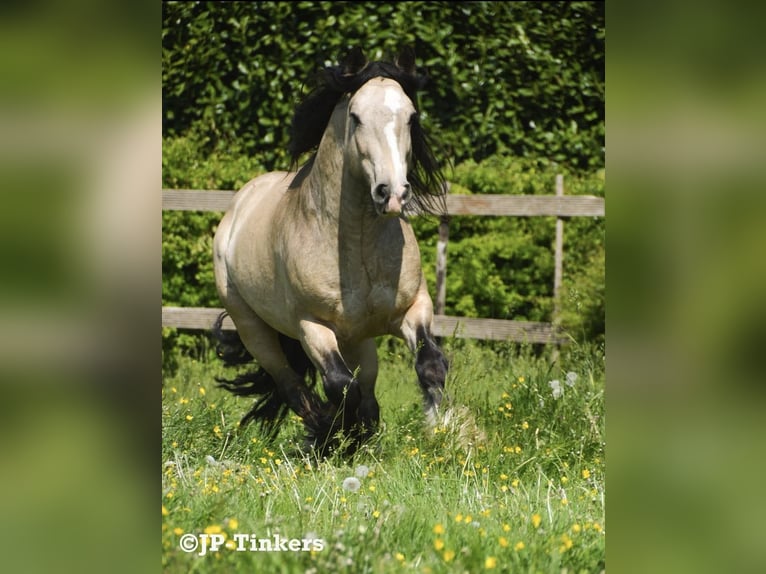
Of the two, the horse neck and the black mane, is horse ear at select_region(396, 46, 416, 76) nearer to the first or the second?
the black mane

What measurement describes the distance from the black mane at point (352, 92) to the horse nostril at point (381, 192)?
58cm

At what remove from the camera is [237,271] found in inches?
217

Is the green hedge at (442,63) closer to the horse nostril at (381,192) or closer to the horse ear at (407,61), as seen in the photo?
the horse ear at (407,61)

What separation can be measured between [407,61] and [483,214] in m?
3.48

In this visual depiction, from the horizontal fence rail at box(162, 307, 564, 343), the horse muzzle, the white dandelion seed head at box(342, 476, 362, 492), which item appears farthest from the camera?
the horizontal fence rail at box(162, 307, 564, 343)

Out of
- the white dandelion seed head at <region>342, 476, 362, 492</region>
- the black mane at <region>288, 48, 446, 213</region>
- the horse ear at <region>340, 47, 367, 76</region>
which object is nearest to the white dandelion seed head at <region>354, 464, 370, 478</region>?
the white dandelion seed head at <region>342, 476, 362, 492</region>

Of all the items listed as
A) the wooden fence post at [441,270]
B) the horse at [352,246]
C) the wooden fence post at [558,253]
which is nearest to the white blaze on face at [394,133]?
the horse at [352,246]

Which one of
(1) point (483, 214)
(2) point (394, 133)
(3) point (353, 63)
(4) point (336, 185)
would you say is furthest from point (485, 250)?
(2) point (394, 133)

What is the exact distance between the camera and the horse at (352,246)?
13.6ft

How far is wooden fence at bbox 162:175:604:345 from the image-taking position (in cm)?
779

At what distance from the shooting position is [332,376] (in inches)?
175

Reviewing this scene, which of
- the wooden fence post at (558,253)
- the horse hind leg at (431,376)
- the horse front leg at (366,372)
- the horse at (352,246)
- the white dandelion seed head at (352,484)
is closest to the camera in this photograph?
the white dandelion seed head at (352,484)
